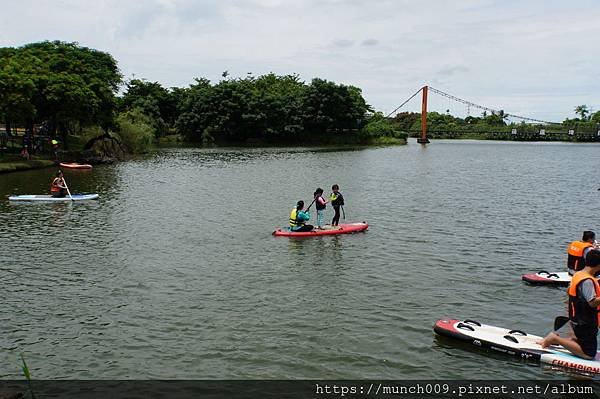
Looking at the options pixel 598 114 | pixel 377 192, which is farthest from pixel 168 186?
pixel 598 114

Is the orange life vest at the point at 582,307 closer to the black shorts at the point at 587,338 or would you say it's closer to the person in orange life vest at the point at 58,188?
the black shorts at the point at 587,338

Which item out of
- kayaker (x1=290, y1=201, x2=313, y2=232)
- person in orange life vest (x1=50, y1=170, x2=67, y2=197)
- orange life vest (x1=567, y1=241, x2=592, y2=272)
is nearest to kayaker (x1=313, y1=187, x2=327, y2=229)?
kayaker (x1=290, y1=201, x2=313, y2=232)

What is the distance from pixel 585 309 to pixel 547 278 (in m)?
7.43

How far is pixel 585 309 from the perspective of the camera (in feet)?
37.1

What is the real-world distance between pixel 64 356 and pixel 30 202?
2637 cm

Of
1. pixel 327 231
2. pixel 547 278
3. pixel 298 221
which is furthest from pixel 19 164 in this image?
pixel 547 278

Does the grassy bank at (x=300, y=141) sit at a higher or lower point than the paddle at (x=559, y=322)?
higher

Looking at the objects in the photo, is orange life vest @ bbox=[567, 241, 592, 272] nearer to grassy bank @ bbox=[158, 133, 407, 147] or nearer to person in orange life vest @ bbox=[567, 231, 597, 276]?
person in orange life vest @ bbox=[567, 231, 597, 276]

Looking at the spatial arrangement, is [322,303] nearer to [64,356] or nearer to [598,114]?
[64,356]

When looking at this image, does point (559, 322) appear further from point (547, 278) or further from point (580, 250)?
point (547, 278)

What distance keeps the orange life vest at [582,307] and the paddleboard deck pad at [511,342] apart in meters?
1.16

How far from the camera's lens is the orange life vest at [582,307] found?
11.1 meters

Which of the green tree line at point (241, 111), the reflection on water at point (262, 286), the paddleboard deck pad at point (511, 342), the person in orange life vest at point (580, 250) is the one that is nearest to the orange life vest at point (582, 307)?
the paddleboard deck pad at point (511, 342)

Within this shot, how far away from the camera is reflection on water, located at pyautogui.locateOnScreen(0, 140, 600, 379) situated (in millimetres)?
12977
